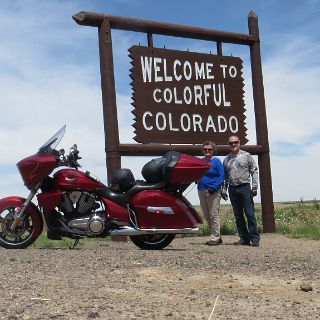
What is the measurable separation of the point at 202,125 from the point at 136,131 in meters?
1.61

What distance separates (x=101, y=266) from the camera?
583 cm

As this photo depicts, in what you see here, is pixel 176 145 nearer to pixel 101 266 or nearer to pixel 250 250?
pixel 250 250

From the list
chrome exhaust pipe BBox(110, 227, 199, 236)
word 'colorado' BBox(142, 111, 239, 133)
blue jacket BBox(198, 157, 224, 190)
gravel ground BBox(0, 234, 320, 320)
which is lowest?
gravel ground BBox(0, 234, 320, 320)

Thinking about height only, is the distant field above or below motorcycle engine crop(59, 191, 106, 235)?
below

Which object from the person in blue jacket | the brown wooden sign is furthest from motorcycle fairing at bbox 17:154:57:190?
the brown wooden sign

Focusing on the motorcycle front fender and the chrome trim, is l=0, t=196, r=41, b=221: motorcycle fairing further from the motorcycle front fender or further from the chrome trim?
the chrome trim

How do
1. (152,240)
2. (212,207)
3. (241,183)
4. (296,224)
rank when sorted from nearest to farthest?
(152,240)
(241,183)
(212,207)
(296,224)

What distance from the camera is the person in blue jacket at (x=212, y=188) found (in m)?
9.23

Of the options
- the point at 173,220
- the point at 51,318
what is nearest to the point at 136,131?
the point at 173,220

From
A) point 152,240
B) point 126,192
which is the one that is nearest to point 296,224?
point 152,240

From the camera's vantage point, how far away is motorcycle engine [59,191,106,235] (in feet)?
25.1

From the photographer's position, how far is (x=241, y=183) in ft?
30.2

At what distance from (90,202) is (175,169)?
3.84ft

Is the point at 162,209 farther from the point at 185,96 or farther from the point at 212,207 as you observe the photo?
the point at 185,96
